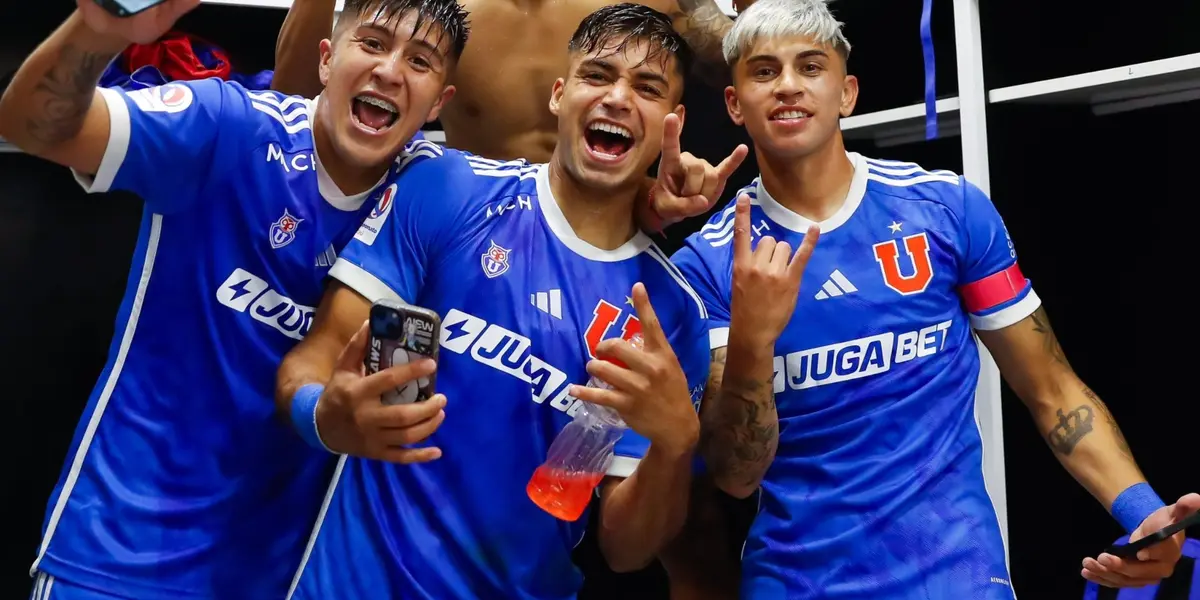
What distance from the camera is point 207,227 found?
1.28 metres

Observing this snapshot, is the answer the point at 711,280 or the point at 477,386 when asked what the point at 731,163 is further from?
the point at 477,386

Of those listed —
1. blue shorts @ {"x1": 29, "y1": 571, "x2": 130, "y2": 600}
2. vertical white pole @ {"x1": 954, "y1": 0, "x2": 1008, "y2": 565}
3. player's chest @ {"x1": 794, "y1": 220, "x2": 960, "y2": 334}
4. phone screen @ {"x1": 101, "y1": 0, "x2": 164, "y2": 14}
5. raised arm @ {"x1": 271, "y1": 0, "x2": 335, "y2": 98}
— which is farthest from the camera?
vertical white pole @ {"x1": 954, "y1": 0, "x2": 1008, "y2": 565}

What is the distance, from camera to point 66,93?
3.42 feet

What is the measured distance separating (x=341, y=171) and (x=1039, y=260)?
147cm

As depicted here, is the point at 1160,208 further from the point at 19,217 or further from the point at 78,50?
the point at 19,217

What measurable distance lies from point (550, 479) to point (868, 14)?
153 cm

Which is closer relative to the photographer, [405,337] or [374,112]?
[405,337]

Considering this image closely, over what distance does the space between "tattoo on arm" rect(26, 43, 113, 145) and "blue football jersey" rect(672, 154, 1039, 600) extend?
2.54ft

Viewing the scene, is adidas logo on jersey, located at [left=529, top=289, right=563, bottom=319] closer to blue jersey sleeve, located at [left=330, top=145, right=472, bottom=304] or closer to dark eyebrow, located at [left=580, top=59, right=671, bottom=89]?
blue jersey sleeve, located at [left=330, top=145, right=472, bottom=304]

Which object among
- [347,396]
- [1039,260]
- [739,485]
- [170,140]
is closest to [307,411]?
[347,396]

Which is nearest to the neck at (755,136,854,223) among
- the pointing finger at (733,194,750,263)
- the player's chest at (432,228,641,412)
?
the pointing finger at (733,194,750,263)

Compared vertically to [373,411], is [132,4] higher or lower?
higher

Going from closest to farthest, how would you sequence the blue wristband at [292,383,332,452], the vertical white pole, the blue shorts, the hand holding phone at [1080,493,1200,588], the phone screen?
the phone screen
the blue wristband at [292,383,332,452]
the blue shorts
the hand holding phone at [1080,493,1200,588]
the vertical white pole

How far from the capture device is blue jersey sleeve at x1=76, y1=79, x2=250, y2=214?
1146 mm
